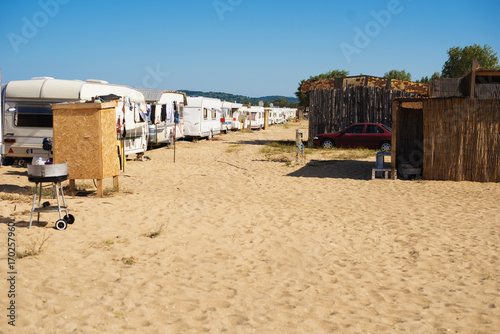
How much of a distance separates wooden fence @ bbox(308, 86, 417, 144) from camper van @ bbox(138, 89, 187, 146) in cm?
708

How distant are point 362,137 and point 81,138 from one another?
14.1 metres

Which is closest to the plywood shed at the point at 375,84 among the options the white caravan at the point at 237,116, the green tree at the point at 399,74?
the white caravan at the point at 237,116

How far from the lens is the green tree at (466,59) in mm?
56562

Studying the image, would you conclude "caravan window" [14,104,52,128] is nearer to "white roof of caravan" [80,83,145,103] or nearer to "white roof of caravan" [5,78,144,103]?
"white roof of caravan" [5,78,144,103]

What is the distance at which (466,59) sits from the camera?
57312mm

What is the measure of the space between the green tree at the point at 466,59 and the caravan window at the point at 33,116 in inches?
2141

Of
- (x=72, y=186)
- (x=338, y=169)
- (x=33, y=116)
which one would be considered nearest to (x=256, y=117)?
(x=338, y=169)

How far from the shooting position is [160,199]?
9.47 m

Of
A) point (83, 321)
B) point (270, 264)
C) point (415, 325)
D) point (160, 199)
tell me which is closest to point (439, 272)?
point (415, 325)

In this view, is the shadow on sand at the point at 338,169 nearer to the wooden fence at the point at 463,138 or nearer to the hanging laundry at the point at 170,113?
the wooden fence at the point at 463,138

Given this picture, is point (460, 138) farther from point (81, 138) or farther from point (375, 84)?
point (375, 84)

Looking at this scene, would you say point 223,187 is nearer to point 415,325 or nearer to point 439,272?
point 439,272

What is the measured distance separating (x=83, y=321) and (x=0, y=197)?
19.6 ft

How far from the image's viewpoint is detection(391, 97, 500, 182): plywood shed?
476 inches
